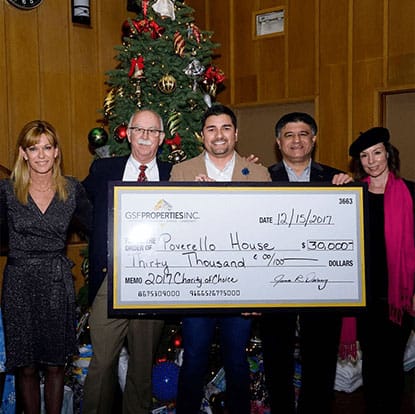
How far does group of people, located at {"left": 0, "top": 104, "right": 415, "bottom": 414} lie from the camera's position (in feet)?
7.89

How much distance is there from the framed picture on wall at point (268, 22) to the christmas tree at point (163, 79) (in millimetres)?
1283

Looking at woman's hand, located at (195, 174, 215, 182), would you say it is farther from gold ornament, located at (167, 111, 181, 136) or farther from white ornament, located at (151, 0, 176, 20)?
white ornament, located at (151, 0, 176, 20)

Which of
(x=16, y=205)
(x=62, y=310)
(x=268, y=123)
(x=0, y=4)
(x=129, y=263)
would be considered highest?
(x=0, y=4)

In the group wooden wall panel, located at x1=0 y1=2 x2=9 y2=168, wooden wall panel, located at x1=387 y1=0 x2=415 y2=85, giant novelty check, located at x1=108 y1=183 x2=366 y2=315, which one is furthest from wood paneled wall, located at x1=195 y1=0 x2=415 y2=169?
giant novelty check, located at x1=108 y1=183 x2=366 y2=315

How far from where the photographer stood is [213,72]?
399 centimetres

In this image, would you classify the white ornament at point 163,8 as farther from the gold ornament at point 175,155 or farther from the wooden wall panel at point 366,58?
the wooden wall panel at point 366,58

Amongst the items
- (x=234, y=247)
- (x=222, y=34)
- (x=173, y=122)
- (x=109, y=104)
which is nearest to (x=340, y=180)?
(x=234, y=247)

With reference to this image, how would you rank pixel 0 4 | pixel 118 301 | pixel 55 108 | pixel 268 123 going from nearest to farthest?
pixel 118 301 → pixel 0 4 → pixel 55 108 → pixel 268 123

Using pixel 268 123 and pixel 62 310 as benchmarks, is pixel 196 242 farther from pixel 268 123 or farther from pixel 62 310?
pixel 268 123

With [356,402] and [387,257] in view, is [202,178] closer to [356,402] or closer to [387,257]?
[387,257]

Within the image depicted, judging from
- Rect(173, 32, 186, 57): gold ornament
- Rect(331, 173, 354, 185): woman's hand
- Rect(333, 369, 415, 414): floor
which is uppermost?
Rect(173, 32, 186, 57): gold ornament

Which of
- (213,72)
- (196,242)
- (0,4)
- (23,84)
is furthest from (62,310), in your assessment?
(0,4)

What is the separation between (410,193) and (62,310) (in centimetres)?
170

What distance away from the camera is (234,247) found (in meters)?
2.41
